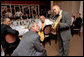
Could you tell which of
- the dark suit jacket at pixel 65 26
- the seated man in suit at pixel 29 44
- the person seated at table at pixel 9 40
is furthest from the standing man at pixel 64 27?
the person seated at table at pixel 9 40

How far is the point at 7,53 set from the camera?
7.91 feet

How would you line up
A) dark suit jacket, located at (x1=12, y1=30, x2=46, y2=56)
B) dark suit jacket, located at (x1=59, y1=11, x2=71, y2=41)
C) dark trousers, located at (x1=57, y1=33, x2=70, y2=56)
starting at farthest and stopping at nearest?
dark trousers, located at (x1=57, y1=33, x2=70, y2=56)
dark suit jacket, located at (x1=59, y1=11, x2=71, y2=41)
dark suit jacket, located at (x1=12, y1=30, x2=46, y2=56)

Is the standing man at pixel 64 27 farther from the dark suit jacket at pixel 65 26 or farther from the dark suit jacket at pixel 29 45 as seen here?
the dark suit jacket at pixel 29 45

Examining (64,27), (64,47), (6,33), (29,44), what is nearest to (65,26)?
(64,27)

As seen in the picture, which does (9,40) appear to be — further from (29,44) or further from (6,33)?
(29,44)

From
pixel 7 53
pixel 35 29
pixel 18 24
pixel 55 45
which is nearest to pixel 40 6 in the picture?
pixel 18 24

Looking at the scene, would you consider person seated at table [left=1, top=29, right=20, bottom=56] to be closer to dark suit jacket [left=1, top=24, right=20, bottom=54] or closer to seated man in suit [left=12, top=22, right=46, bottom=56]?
dark suit jacket [left=1, top=24, right=20, bottom=54]

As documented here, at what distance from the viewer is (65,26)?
1923mm

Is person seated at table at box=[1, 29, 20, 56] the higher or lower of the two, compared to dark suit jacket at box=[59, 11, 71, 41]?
lower

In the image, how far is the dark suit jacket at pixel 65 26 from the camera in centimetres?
193

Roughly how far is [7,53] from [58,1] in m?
5.01

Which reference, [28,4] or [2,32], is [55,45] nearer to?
[2,32]

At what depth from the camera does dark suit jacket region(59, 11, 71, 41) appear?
1925 mm

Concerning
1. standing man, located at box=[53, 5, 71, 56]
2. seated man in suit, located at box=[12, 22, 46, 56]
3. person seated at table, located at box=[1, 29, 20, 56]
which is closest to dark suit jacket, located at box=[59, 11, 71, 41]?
standing man, located at box=[53, 5, 71, 56]
